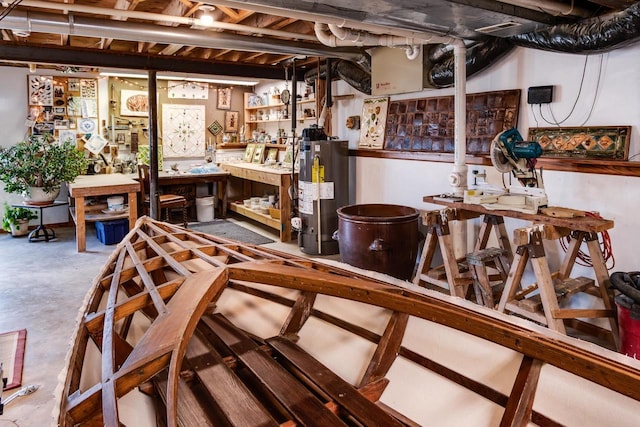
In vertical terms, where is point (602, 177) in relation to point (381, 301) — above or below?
above

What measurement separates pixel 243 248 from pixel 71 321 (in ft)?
5.90

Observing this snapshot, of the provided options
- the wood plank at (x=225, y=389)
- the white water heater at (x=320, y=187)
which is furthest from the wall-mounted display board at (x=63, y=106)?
the wood plank at (x=225, y=389)

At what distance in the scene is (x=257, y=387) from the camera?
184cm

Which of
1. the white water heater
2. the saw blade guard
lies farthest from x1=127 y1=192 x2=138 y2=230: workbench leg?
the saw blade guard

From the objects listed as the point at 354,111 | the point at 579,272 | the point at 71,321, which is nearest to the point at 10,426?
the point at 71,321

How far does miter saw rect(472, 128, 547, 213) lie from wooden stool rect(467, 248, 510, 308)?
1.26ft

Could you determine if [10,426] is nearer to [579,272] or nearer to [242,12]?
[242,12]

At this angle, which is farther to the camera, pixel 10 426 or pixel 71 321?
pixel 71 321

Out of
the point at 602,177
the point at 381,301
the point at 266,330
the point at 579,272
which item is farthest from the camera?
the point at 579,272

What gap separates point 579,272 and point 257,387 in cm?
276

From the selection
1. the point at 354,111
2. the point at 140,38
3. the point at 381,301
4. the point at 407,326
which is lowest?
the point at 407,326

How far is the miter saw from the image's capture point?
3.18m

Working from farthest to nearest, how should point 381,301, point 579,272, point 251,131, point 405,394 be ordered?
point 251,131 → point 579,272 → point 381,301 → point 405,394

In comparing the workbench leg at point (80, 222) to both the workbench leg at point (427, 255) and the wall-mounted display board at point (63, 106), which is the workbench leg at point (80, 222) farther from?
the workbench leg at point (427, 255)
